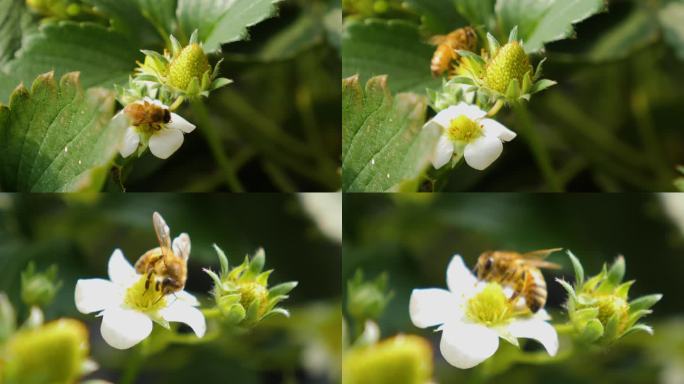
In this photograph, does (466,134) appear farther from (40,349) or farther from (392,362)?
(40,349)

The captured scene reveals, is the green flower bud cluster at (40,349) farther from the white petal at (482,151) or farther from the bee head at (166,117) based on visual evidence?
the white petal at (482,151)

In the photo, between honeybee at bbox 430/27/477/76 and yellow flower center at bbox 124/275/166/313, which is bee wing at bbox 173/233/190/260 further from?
honeybee at bbox 430/27/477/76

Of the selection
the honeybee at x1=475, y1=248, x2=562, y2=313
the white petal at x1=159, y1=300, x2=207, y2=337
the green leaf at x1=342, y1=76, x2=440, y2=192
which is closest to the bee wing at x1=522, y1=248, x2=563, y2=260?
the honeybee at x1=475, y1=248, x2=562, y2=313

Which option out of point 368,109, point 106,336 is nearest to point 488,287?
point 368,109

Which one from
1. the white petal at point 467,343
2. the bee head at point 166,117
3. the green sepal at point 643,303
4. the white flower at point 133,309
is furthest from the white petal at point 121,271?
the green sepal at point 643,303

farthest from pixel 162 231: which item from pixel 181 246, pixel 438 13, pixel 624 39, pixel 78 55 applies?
pixel 624 39

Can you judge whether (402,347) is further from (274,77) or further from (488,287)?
(274,77)
